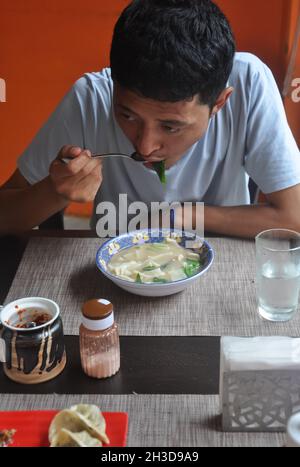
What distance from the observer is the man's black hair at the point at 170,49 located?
1262 millimetres

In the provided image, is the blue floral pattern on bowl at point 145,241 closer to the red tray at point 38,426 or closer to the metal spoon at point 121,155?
the metal spoon at point 121,155

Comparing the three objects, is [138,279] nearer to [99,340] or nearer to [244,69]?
[99,340]

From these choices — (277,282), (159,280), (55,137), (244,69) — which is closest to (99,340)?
(159,280)

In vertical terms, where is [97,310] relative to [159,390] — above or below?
above

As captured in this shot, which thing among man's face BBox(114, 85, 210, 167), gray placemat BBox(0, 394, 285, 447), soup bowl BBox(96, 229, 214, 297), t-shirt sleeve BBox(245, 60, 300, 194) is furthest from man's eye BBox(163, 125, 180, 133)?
gray placemat BBox(0, 394, 285, 447)

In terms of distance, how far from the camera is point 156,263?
1.39 meters

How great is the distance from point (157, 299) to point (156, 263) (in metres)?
0.11

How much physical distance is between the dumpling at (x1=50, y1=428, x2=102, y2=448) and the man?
66cm

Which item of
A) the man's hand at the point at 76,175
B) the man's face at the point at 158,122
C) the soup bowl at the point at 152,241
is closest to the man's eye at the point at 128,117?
the man's face at the point at 158,122

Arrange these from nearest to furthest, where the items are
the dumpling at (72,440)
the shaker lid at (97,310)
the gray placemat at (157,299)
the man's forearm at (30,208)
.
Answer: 1. the dumpling at (72,440)
2. the shaker lid at (97,310)
3. the gray placemat at (157,299)
4. the man's forearm at (30,208)

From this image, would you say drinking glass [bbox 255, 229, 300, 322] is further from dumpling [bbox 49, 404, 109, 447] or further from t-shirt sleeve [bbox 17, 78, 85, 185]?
t-shirt sleeve [bbox 17, 78, 85, 185]

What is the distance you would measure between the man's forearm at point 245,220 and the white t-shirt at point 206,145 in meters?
0.07

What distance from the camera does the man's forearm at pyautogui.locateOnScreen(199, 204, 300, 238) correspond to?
1.58m
